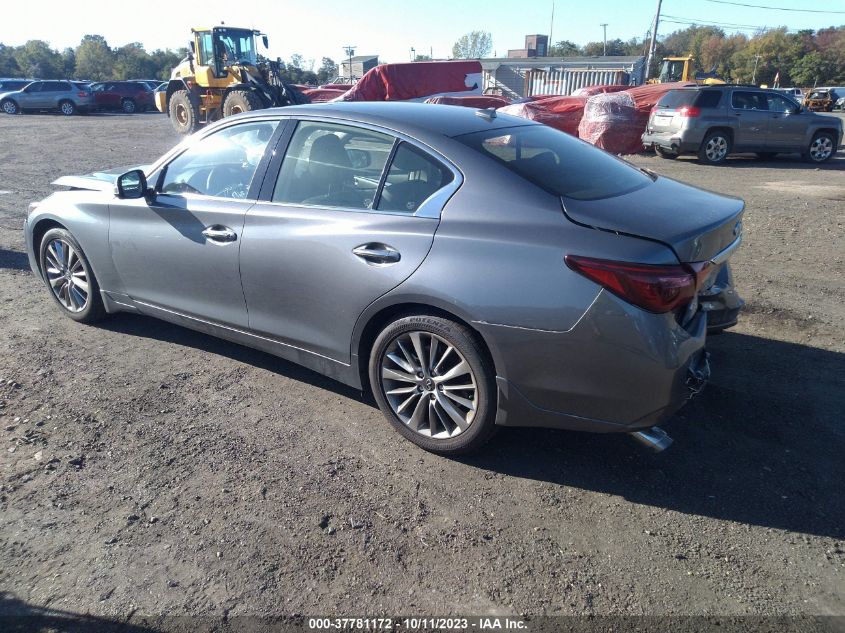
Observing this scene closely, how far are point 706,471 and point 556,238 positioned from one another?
1.44 m

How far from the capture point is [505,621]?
2365mm

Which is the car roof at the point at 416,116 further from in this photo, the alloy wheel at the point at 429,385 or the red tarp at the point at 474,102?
the red tarp at the point at 474,102

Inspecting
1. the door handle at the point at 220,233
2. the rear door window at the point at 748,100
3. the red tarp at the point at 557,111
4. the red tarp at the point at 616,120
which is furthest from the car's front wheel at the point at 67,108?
the door handle at the point at 220,233

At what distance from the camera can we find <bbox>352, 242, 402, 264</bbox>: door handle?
326 centimetres

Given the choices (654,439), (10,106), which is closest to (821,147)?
(654,439)

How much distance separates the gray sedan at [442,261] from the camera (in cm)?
283

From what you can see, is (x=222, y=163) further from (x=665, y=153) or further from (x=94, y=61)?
(x=94, y=61)

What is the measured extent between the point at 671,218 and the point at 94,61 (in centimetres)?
9062

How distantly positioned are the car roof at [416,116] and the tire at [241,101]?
51.4 ft

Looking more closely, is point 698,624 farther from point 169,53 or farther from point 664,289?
point 169,53

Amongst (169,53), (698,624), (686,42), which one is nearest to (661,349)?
(698,624)

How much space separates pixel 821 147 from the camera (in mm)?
15344

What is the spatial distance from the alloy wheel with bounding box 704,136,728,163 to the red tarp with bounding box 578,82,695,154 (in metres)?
1.98

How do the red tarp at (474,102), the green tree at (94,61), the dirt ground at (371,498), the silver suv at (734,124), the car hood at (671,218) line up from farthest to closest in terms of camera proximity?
the green tree at (94,61)
the red tarp at (474,102)
the silver suv at (734,124)
the car hood at (671,218)
the dirt ground at (371,498)
